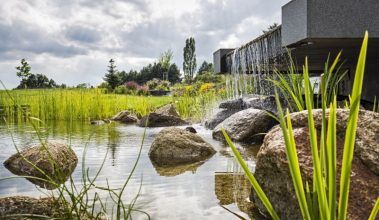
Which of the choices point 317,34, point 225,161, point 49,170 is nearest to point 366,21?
point 317,34

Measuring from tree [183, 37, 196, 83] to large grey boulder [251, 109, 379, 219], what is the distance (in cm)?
4886

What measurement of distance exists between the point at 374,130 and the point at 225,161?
2.27m

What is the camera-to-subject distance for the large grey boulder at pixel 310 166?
7.19 ft

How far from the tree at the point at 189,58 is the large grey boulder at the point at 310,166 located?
48.9 metres

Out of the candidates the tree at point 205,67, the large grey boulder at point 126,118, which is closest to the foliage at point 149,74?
the tree at point 205,67

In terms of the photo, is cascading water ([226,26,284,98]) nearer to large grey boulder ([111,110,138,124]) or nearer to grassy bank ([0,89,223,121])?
grassy bank ([0,89,223,121])

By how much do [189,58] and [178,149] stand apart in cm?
4730

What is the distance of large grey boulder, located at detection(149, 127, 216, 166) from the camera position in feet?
15.4

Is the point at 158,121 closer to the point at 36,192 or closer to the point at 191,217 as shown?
the point at 36,192

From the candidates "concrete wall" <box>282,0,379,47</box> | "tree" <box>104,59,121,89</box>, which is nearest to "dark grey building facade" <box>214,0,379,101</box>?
"concrete wall" <box>282,0,379,47</box>

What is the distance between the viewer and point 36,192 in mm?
3197

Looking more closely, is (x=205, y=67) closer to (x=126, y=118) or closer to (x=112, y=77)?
(x=112, y=77)

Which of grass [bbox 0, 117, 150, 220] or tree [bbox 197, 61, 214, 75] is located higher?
tree [bbox 197, 61, 214, 75]

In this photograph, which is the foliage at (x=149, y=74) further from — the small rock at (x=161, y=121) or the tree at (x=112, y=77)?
the small rock at (x=161, y=121)
